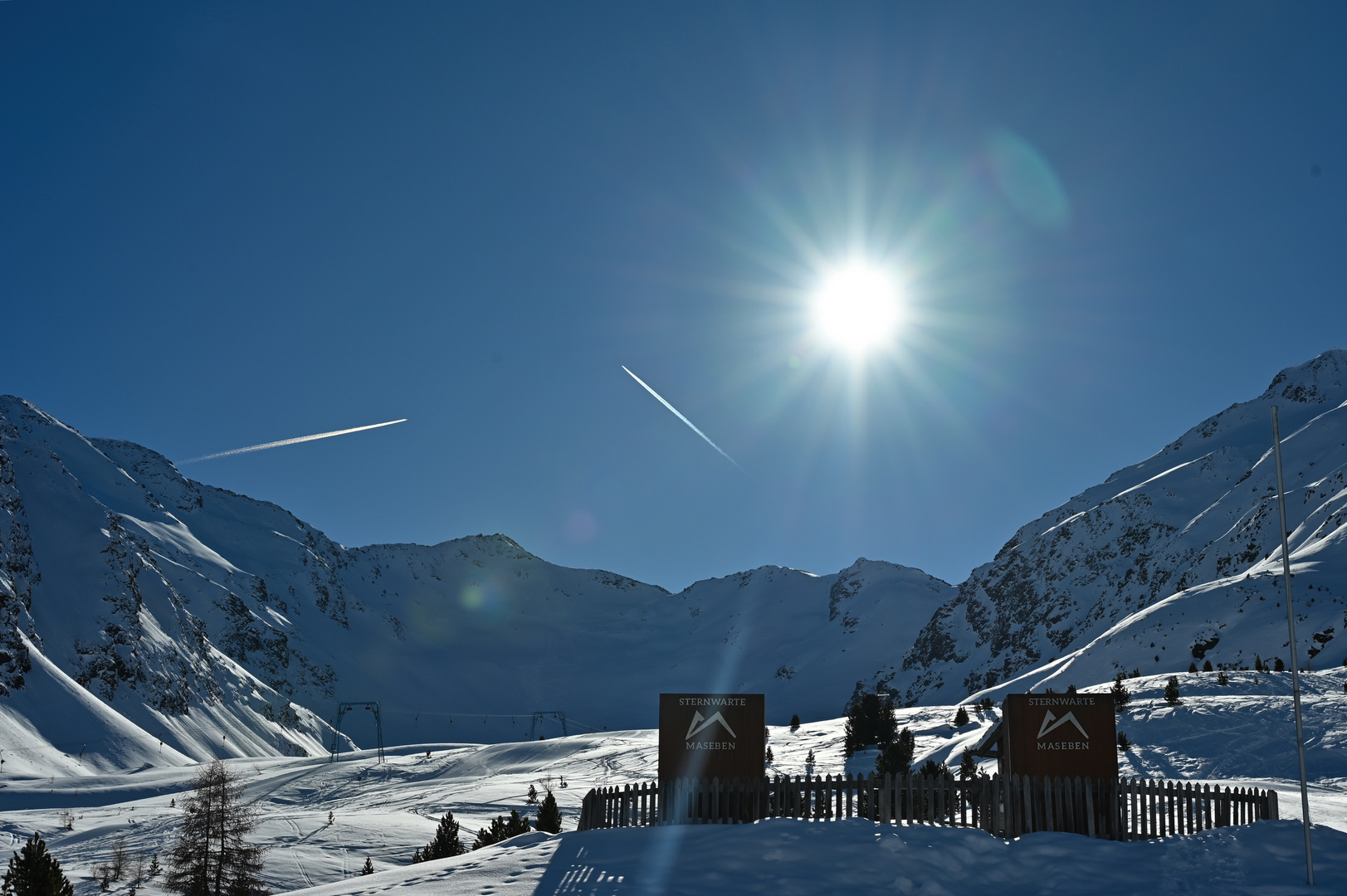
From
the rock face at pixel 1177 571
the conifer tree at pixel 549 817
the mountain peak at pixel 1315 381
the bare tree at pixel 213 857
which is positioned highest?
the mountain peak at pixel 1315 381

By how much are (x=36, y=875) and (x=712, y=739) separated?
44.9ft

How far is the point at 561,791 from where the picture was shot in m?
37.2

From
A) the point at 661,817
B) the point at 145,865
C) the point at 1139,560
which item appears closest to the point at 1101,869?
the point at 661,817

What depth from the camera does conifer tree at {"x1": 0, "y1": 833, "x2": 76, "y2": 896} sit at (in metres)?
16.7

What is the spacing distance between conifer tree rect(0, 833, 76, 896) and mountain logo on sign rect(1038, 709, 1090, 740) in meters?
18.9

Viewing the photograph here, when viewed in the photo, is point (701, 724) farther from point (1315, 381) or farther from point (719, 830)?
point (1315, 381)

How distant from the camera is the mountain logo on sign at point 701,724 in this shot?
16203mm

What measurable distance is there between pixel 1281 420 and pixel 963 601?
5208 centimetres

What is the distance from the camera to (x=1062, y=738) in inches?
571

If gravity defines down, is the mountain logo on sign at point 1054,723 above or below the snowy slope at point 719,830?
above

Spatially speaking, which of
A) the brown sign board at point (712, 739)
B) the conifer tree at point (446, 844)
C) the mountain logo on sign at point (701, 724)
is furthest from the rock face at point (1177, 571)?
the conifer tree at point (446, 844)

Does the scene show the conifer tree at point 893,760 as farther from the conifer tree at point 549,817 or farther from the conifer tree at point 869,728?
the conifer tree at point 869,728

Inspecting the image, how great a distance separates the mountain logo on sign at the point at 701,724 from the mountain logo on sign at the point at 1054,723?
5.44 meters

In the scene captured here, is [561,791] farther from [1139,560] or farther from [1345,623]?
[1139,560]
